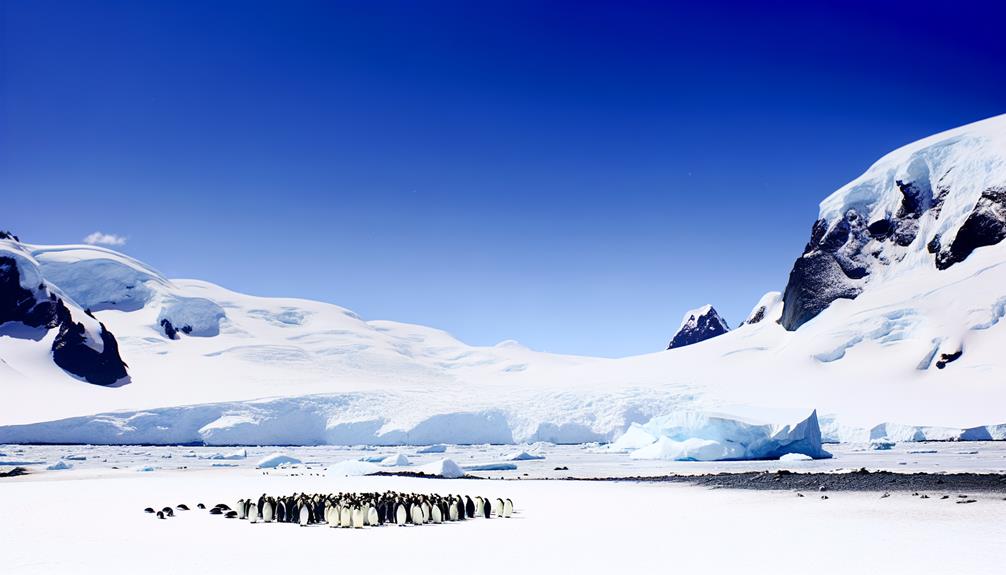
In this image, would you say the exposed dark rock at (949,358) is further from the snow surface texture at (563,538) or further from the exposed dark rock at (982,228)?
the snow surface texture at (563,538)

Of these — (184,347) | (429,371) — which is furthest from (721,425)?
(184,347)

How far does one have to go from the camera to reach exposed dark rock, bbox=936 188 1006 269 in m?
76.6

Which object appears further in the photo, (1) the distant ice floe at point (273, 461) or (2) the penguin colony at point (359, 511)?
(1) the distant ice floe at point (273, 461)

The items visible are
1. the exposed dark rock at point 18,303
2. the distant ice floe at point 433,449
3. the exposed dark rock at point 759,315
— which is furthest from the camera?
the exposed dark rock at point 759,315

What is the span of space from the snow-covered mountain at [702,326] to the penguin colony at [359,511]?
128152mm

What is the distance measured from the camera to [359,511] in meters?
14.9

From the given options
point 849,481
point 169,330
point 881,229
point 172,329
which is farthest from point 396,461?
point 169,330

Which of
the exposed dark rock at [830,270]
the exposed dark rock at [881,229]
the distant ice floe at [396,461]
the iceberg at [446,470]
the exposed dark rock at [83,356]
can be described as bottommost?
the iceberg at [446,470]

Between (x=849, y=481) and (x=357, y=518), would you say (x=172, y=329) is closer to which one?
(x=849, y=481)

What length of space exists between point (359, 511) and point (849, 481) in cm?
1470

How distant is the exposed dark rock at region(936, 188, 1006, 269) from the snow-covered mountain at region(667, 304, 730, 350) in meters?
63.2

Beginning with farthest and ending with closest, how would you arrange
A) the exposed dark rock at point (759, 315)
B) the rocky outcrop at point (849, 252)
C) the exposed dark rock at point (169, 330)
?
the exposed dark rock at point (759, 315) → the exposed dark rock at point (169, 330) → the rocky outcrop at point (849, 252)

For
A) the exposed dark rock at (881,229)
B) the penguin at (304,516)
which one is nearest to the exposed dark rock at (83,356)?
the penguin at (304,516)

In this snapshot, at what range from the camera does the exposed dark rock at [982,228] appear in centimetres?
7662
